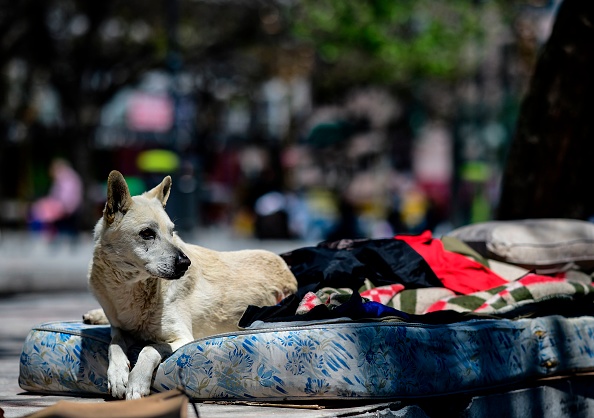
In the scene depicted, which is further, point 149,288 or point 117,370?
point 149,288

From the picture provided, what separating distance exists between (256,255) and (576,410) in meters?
2.01

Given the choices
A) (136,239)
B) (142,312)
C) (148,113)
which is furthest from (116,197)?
(148,113)

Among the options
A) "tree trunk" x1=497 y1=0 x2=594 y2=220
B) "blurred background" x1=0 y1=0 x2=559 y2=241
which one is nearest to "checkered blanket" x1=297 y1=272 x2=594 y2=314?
"tree trunk" x1=497 y1=0 x2=594 y2=220

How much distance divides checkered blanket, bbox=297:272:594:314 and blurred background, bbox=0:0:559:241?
33.0ft

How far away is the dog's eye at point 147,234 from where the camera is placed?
5.31m

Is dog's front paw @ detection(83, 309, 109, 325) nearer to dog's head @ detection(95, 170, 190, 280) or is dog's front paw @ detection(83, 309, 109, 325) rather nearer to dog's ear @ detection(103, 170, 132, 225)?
dog's head @ detection(95, 170, 190, 280)

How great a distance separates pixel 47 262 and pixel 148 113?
1047 inches

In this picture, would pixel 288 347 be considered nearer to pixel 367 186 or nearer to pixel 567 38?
pixel 567 38

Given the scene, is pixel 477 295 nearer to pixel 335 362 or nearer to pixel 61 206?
pixel 335 362

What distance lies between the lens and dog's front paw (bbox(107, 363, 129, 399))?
515cm

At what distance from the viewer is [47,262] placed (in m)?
18.5

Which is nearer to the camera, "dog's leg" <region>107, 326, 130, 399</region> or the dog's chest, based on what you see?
"dog's leg" <region>107, 326, 130, 399</region>

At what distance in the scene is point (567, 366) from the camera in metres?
5.97

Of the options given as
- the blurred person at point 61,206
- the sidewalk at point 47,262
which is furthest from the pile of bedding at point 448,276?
the blurred person at point 61,206
